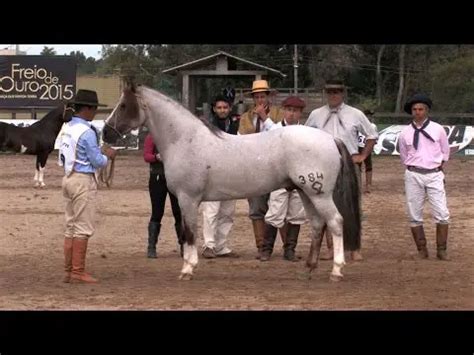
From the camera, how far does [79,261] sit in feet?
27.0

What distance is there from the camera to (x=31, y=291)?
7.82 meters

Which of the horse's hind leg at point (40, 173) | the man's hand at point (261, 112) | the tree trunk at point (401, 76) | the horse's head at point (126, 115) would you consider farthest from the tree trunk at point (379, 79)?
the horse's head at point (126, 115)

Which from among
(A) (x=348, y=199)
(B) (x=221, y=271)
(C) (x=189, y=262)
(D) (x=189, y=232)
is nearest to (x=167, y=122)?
(D) (x=189, y=232)

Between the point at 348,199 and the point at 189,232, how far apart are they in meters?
1.64

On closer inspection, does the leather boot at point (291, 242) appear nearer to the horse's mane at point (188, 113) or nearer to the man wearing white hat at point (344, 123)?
the man wearing white hat at point (344, 123)

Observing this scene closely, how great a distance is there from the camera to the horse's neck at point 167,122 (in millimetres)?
8445

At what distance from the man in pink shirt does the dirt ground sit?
1.14 feet

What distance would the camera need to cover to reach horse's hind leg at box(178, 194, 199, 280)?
835 cm

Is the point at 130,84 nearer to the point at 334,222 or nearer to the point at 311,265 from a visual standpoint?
the point at 334,222

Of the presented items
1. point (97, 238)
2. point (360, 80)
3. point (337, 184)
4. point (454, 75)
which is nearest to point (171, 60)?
point (360, 80)

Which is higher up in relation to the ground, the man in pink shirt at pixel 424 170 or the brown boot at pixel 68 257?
the man in pink shirt at pixel 424 170

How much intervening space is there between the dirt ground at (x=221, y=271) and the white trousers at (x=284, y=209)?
490 millimetres

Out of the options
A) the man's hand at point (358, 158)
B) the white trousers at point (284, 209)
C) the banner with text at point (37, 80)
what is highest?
the banner with text at point (37, 80)

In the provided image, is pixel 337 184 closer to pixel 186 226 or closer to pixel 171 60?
pixel 186 226
